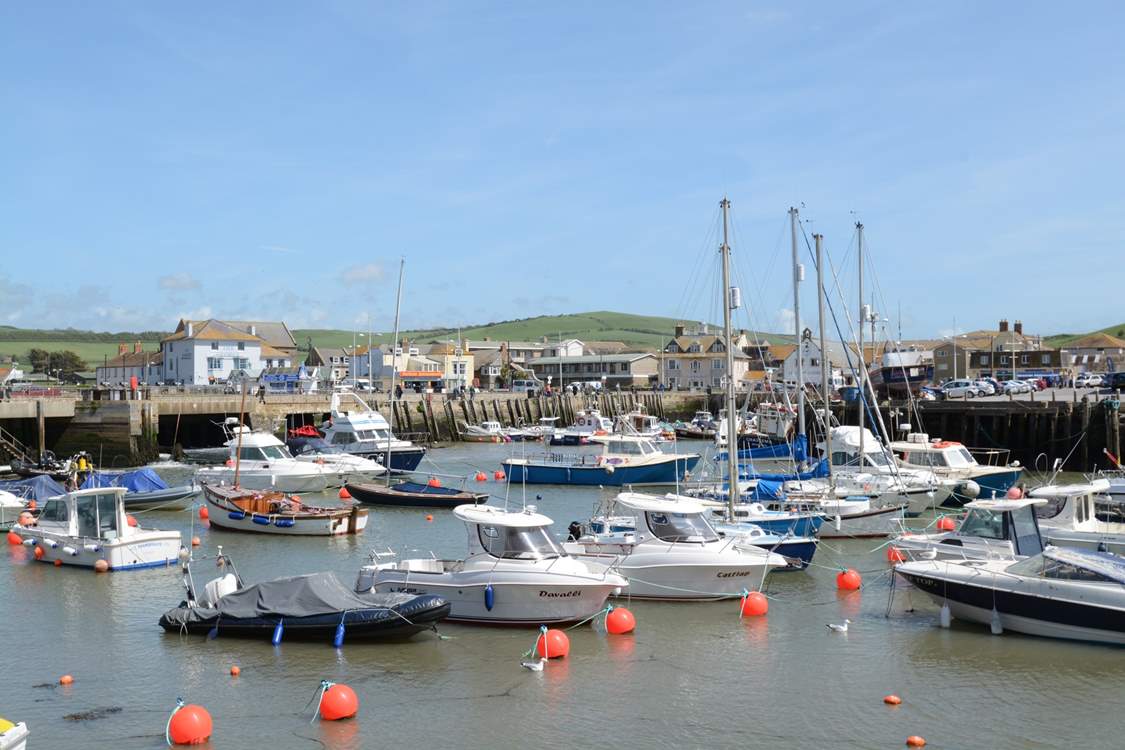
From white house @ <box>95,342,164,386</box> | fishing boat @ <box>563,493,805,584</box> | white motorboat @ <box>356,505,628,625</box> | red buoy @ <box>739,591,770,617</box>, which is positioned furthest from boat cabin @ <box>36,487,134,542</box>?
white house @ <box>95,342,164,386</box>

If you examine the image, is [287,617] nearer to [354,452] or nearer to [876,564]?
[876,564]

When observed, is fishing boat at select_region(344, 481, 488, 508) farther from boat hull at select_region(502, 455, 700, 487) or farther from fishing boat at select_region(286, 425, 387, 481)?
boat hull at select_region(502, 455, 700, 487)

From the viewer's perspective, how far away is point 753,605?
72.2 ft

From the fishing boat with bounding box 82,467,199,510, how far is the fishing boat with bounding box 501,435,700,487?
1368cm

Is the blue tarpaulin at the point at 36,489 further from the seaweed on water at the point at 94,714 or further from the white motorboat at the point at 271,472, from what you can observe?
the seaweed on water at the point at 94,714

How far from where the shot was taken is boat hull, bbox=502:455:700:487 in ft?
152

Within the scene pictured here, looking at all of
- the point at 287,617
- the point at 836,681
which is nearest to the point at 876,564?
the point at 836,681

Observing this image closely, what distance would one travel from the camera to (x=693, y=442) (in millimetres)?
79875

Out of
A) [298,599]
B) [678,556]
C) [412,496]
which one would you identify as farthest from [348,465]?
[298,599]

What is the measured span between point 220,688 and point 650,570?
367 inches

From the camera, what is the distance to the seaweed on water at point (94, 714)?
1603 centimetres

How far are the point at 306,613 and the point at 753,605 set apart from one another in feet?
29.2

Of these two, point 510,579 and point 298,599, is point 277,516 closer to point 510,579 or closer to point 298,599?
point 298,599

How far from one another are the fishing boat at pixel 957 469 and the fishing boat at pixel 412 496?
16265 mm
